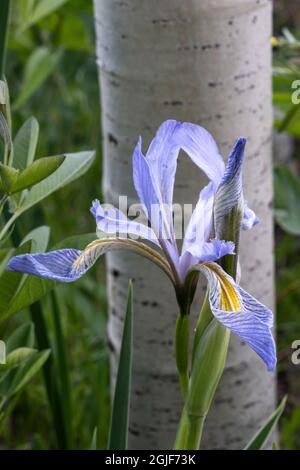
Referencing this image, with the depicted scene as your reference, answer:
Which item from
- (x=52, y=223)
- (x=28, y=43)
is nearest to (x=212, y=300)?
(x=52, y=223)

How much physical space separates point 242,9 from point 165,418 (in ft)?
1.68

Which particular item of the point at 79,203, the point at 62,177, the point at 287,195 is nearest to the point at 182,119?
the point at 62,177

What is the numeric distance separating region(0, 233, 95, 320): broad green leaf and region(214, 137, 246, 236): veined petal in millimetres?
136

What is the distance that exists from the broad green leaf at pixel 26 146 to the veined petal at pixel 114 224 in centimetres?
12

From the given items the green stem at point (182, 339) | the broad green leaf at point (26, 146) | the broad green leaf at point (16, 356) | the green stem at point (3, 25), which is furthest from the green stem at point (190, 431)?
the green stem at point (3, 25)

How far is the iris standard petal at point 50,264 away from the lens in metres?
0.62

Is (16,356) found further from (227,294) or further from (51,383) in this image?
(51,383)

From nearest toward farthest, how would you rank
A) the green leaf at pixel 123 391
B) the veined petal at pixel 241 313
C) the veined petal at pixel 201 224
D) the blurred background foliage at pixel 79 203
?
the veined petal at pixel 241 313, the veined petal at pixel 201 224, the green leaf at pixel 123 391, the blurred background foliage at pixel 79 203

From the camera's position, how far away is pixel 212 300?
63 centimetres

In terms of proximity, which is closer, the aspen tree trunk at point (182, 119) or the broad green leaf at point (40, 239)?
the broad green leaf at point (40, 239)

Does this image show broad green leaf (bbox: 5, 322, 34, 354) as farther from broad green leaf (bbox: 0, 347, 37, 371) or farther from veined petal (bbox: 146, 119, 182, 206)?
veined petal (bbox: 146, 119, 182, 206)

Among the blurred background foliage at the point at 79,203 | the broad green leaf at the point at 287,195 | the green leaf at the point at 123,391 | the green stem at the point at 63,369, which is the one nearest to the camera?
the green leaf at the point at 123,391

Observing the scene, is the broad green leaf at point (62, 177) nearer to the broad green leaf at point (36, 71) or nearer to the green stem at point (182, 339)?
the green stem at point (182, 339)
